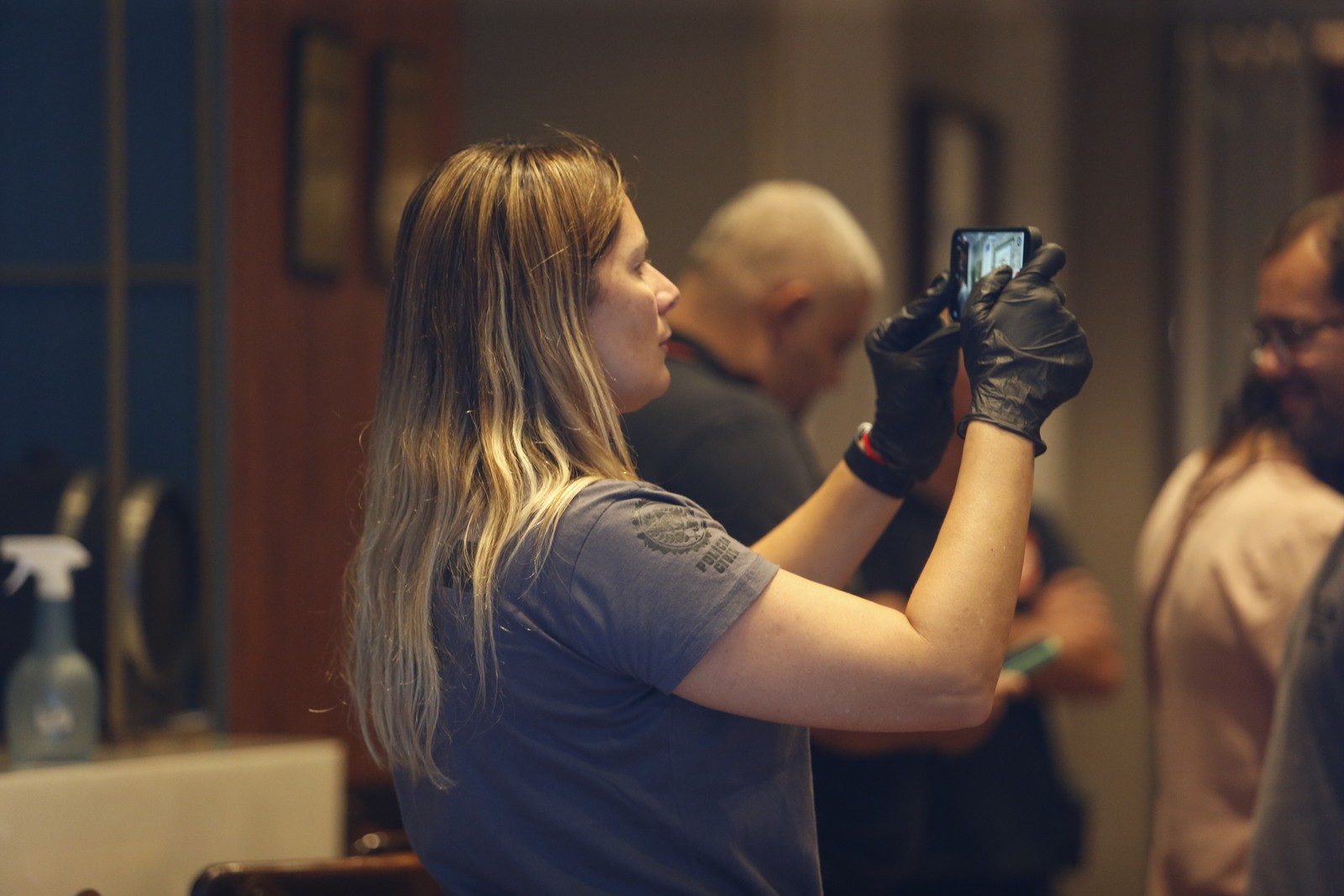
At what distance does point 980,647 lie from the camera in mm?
1050

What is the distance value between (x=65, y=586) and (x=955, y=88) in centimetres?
335

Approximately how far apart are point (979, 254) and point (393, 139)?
71.0 inches

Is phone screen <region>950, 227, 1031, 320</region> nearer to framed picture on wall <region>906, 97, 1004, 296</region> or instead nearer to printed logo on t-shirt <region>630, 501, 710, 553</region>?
printed logo on t-shirt <region>630, 501, 710, 553</region>

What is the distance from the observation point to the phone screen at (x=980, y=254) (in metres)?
1.20

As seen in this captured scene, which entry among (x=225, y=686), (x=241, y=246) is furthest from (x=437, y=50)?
(x=225, y=686)

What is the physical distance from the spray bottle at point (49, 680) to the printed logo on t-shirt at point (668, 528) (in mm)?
867

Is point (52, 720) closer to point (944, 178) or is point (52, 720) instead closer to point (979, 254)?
point (979, 254)

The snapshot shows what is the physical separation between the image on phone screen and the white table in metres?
1.07

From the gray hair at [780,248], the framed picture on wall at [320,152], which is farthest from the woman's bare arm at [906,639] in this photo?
the framed picture on wall at [320,152]

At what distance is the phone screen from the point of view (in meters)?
1.20

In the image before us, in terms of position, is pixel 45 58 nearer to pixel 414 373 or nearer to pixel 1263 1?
pixel 414 373

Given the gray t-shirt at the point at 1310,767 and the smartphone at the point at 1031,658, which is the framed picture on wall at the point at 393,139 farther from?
the gray t-shirt at the point at 1310,767

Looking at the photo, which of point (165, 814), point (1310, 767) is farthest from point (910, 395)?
point (165, 814)

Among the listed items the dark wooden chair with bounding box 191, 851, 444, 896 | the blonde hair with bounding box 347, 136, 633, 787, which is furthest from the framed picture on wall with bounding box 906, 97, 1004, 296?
the blonde hair with bounding box 347, 136, 633, 787
